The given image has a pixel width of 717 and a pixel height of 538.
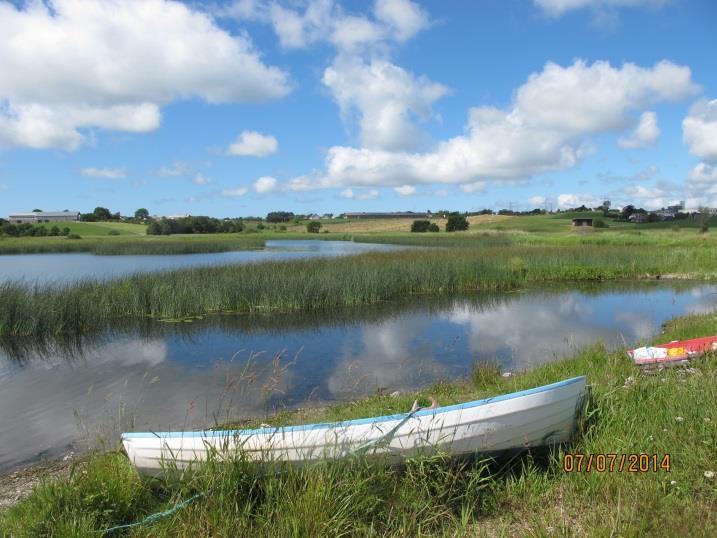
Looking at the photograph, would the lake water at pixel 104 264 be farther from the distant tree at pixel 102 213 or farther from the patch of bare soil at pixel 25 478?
the distant tree at pixel 102 213

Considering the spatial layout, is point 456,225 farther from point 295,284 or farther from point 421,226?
point 295,284

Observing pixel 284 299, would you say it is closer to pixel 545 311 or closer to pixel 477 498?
pixel 545 311

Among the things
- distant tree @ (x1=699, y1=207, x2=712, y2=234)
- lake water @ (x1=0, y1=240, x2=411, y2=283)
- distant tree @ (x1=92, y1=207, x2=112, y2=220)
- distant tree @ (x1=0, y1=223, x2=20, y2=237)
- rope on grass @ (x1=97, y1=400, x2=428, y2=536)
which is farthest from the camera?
distant tree @ (x1=92, y1=207, x2=112, y2=220)

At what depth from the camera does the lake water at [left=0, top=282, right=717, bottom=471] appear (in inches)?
306

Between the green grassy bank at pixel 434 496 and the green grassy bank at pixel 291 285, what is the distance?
468 inches

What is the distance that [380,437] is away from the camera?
4309 millimetres

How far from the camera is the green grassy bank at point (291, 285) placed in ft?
47.9

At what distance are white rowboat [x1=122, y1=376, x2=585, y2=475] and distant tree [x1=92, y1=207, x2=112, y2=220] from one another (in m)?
133

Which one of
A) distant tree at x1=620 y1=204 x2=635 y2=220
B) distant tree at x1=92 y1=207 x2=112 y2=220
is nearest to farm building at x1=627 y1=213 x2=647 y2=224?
distant tree at x1=620 y1=204 x2=635 y2=220

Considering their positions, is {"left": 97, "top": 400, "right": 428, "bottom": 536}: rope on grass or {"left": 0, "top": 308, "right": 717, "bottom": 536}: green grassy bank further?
{"left": 97, "top": 400, "right": 428, "bottom": 536}: rope on grass

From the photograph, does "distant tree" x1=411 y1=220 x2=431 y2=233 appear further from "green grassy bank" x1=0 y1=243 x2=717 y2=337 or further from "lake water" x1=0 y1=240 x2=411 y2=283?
"green grassy bank" x1=0 y1=243 x2=717 y2=337

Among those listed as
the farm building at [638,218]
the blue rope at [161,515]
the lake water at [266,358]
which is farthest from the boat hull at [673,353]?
the farm building at [638,218]

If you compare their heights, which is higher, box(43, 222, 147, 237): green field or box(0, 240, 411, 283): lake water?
box(43, 222, 147, 237): green field

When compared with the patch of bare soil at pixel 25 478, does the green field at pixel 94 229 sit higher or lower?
higher
